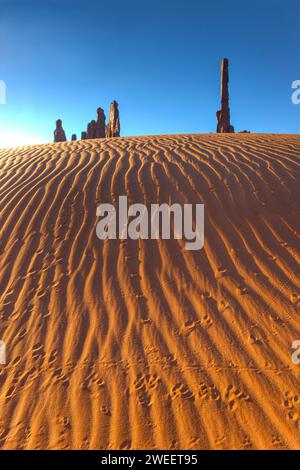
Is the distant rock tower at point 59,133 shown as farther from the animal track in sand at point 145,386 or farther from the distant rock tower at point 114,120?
the animal track in sand at point 145,386

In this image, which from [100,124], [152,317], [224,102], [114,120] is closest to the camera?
[152,317]

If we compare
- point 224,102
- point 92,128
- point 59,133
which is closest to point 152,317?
point 224,102

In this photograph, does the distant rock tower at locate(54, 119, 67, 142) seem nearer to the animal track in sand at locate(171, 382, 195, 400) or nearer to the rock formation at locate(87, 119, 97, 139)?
the rock formation at locate(87, 119, 97, 139)

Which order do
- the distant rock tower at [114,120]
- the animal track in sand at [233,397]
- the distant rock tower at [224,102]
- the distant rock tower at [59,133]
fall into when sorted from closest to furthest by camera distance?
the animal track in sand at [233,397] < the distant rock tower at [224,102] < the distant rock tower at [114,120] < the distant rock tower at [59,133]

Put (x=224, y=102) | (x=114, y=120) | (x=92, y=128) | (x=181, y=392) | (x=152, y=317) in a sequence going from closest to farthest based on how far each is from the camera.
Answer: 1. (x=181, y=392)
2. (x=152, y=317)
3. (x=224, y=102)
4. (x=114, y=120)
5. (x=92, y=128)

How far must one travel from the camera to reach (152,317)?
10.6 feet

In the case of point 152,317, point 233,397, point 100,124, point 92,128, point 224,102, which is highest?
point 224,102

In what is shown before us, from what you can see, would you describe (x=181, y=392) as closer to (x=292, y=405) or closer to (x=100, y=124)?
(x=292, y=405)

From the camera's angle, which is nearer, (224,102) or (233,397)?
(233,397)

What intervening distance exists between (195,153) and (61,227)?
3.36 meters

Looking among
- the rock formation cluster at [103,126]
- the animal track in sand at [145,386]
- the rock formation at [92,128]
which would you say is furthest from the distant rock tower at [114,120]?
the animal track in sand at [145,386]

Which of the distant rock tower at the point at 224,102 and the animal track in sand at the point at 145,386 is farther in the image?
the distant rock tower at the point at 224,102

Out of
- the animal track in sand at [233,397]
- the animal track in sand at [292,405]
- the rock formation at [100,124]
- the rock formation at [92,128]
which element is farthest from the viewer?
the rock formation at [92,128]

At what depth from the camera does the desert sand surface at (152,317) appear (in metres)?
2.39
